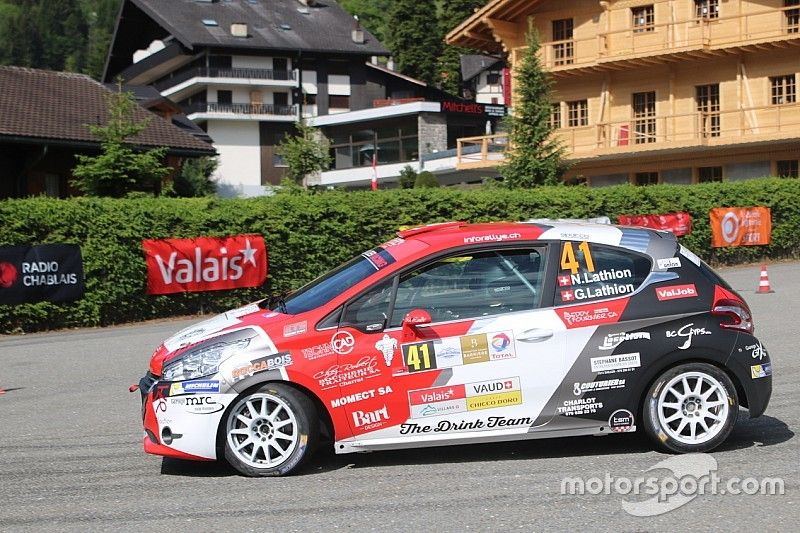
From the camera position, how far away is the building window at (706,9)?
3772 cm

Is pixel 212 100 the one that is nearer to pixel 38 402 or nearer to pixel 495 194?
pixel 495 194

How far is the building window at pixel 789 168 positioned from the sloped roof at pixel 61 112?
21.1 meters

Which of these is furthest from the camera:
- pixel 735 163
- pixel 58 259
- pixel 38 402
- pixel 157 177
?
pixel 735 163

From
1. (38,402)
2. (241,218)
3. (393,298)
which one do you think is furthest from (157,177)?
(393,298)

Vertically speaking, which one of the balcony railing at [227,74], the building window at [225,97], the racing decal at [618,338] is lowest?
the racing decal at [618,338]

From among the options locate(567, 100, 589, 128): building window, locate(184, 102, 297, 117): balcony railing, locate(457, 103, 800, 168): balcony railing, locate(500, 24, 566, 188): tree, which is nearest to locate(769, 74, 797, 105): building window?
locate(457, 103, 800, 168): balcony railing

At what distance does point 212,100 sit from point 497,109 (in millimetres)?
19313

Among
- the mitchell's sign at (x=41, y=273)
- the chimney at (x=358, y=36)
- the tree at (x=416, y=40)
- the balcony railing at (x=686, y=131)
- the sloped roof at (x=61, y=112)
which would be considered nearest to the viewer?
the mitchell's sign at (x=41, y=273)

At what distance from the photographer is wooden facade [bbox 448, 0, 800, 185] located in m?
36.7

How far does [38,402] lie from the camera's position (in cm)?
1071

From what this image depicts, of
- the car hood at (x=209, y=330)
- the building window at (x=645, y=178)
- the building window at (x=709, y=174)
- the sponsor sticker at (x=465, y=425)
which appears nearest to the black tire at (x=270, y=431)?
the car hood at (x=209, y=330)

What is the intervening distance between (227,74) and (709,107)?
37.5 metres

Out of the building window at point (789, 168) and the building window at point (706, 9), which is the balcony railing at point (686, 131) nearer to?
the building window at point (789, 168)

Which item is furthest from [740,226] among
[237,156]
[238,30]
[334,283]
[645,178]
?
[238,30]
